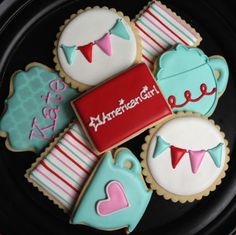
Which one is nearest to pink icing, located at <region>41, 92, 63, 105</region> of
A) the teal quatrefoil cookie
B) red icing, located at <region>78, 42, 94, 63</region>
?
the teal quatrefoil cookie

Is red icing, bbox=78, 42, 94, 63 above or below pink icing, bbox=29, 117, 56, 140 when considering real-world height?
above

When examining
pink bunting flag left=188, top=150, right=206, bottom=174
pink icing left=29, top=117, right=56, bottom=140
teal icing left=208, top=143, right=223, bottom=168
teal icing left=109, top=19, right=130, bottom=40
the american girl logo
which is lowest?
teal icing left=208, top=143, right=223, bottom=168

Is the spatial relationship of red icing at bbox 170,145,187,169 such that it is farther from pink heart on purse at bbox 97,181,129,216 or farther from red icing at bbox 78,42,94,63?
red icing at bbox 78,42,94,63

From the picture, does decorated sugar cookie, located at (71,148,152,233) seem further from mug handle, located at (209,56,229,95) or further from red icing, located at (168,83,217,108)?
mug handle, located at (209,56,229,95)

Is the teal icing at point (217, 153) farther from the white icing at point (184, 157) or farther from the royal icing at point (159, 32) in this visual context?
the royal icing at point (159, 32)

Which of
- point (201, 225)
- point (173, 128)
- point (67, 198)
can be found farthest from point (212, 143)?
point (67, 198)

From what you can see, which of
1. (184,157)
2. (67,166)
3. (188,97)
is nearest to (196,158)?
(184,157)
